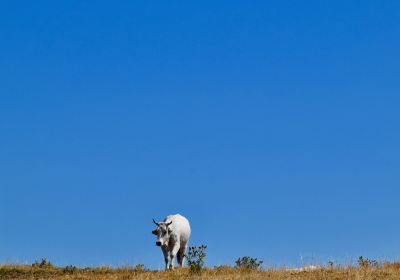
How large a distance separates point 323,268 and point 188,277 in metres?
4.56

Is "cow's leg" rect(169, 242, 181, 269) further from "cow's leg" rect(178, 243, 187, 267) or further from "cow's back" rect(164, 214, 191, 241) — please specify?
"cow's leg" rect(178, 243, 187, 267)

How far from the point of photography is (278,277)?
77.1 ft

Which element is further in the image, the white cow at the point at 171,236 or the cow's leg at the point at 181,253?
the cow's leg at the point at 181,253

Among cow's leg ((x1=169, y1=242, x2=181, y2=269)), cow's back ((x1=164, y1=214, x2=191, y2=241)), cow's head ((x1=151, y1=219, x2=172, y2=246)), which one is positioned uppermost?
cow's back ((x1=164, y1=214, x2=191, y2=241))

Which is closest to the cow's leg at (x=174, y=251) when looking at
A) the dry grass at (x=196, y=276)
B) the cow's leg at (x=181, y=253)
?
the cow's leg at (x=181, y=253)

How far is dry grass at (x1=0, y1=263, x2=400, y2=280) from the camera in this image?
2339 cm

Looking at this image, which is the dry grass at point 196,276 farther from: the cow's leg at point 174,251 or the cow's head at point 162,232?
the cow's head at point 162,232

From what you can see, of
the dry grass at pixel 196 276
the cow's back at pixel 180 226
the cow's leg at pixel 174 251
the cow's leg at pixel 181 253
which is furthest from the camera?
the cow's leg at pixel 181 253

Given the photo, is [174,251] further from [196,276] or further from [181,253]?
[196,276]

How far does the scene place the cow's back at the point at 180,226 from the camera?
33250mm

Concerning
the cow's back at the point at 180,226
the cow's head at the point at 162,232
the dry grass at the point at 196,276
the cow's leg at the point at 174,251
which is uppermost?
the cow's back at the point at 180,226

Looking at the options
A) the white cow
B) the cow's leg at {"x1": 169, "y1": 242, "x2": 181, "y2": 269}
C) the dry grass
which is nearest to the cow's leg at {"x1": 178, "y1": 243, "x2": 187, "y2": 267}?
the white cow

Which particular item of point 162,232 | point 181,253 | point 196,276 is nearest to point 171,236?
point 162,232

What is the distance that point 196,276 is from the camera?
82.8ft
